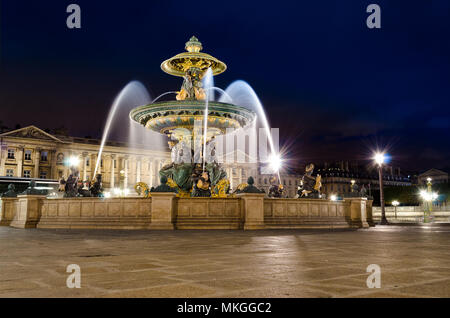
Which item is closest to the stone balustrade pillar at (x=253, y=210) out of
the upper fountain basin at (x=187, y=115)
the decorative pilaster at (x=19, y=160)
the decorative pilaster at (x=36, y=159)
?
the upper fountain basin at (x=187, y=115)

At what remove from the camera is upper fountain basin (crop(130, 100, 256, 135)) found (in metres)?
18.4

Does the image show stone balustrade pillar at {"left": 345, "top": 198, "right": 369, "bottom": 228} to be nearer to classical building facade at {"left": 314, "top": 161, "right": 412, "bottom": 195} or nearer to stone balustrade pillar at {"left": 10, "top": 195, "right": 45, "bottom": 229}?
stone balustrade pillar at {"left": 10, "top": 195, "right": 45, "bottom": 229}

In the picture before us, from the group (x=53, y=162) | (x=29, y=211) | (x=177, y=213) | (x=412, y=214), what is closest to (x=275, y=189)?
(x=177, y=213)

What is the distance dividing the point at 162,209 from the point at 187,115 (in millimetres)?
5367

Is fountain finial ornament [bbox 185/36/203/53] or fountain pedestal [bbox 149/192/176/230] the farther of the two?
fountain finial ornament [bbox 185/36/203/53]

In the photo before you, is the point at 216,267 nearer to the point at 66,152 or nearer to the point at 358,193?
the point at 358,193

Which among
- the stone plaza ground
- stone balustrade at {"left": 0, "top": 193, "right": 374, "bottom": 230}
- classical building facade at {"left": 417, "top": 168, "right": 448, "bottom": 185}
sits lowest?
the stone plaza ground

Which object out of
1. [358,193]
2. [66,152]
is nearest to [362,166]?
[66,152]

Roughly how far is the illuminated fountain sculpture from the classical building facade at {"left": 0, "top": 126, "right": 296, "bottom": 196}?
63.3 metres

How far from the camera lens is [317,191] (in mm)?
18750

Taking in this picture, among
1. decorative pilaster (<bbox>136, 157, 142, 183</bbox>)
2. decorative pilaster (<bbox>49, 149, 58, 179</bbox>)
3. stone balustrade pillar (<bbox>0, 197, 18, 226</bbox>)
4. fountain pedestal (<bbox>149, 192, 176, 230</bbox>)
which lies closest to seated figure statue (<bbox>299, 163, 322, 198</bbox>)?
fountain pedestal (<bbox>149, 192, 176, 230</bbox>)

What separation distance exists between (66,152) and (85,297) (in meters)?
95.8

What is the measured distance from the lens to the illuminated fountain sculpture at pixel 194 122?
18.5 meters

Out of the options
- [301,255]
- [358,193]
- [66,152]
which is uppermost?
[66,152]
